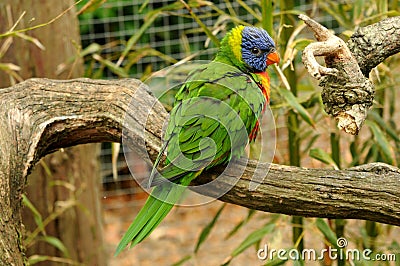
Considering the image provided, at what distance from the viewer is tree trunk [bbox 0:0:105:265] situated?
5.44 feet

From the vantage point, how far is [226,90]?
1.13 meters

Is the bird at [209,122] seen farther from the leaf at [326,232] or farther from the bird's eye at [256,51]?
the leaf at [326,232]

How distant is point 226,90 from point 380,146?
541 mm

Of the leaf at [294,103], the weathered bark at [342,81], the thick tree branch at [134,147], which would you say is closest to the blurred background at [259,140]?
the leaf at [294,103]

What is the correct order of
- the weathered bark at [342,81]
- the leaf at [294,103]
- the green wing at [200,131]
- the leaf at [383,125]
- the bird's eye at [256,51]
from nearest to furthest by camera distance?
the weathered bark at [342,81]
the green wing at [200,131]
the bird's eye at [256,51]
the leaf at [294,103]
the leaf at [383,125]

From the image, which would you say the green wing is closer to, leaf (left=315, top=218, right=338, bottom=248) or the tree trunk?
leaf (left=315, top=218, right=338, bottom=248)

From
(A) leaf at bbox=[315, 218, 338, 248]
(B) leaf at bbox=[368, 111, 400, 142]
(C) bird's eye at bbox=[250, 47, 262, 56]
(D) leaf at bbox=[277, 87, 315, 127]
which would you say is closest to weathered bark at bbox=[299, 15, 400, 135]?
(C) bird's eye at bbox=[250, 47, 262, 56]

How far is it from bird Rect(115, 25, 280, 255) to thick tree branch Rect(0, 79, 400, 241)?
0.16 feet

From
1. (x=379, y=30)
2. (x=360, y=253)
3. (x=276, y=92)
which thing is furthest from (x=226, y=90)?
(x=360, y=253)

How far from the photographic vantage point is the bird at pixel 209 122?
1.03 metres

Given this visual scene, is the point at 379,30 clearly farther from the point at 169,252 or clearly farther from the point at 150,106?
the point at 169,252

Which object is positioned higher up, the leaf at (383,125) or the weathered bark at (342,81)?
the weathered bark at (342,81)

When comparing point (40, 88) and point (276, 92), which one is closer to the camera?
point (40, 88)

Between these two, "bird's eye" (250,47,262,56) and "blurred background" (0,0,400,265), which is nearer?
"bird's eye" (250,47,262,56)
